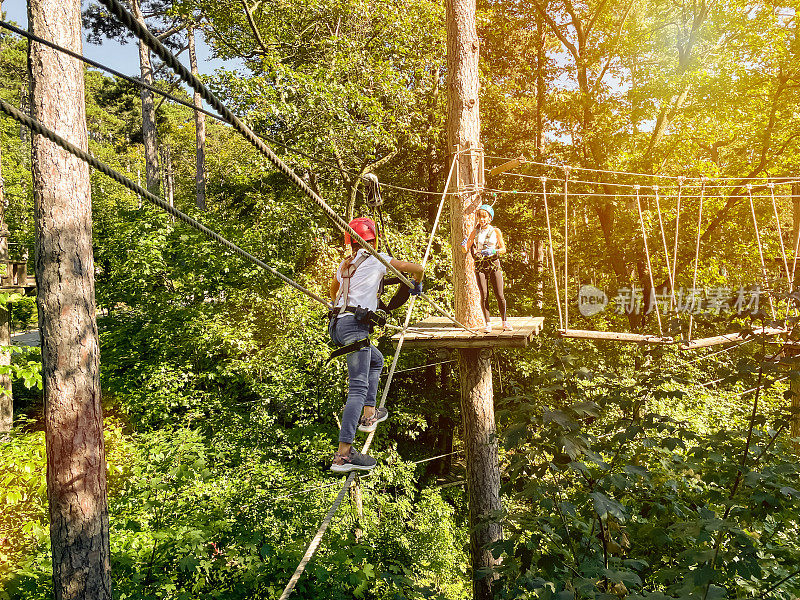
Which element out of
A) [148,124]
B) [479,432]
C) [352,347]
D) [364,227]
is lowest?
[479,432]

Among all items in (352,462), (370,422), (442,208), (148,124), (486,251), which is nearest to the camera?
(352,462)

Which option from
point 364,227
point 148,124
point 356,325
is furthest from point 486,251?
point 148,124

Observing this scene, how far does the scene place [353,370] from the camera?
314 centimetres

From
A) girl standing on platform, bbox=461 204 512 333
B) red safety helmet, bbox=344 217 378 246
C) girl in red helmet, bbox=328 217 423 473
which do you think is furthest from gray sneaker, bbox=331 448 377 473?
girl standing on platform, bbox=461 204 512 333

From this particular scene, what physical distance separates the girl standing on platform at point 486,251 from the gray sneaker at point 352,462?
2156 mm

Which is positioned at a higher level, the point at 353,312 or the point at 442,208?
the point at 442,208

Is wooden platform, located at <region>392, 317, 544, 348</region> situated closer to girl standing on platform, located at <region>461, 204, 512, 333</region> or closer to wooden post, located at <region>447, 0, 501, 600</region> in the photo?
girl standing on platform, located at <region>461, 204, 512, 333</region>

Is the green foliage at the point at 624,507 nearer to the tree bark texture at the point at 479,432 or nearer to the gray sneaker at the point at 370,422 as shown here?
the gray sneaker at the point at 370,422

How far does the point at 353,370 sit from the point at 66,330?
1.86 m

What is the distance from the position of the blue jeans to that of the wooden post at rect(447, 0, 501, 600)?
89.5 inches

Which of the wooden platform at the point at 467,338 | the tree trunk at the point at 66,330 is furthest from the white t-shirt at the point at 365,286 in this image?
the tree trunk at the point at 66,330

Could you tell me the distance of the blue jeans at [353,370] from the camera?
304 centimetres

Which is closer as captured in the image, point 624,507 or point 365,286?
point 624,507

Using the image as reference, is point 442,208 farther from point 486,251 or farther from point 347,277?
point 347,277
